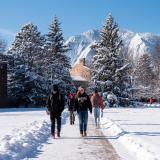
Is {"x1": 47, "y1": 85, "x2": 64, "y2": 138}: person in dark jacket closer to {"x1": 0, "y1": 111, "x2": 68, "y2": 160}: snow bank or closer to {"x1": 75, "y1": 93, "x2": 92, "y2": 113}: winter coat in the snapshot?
{"x1": 75, "y1": 93, "x2": 92, "y2": 113}: winter coat

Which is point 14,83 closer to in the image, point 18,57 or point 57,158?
point 18,57

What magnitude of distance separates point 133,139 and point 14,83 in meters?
46.5

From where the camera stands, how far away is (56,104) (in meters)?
17.1

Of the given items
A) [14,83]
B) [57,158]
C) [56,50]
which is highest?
[56,50]

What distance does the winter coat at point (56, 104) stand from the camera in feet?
56.0

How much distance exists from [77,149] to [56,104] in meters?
4.02

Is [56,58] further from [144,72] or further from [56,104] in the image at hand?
[56,104]

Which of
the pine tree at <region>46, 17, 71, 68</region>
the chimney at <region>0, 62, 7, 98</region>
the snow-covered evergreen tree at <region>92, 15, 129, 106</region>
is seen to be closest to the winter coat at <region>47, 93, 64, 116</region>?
the chimney at <region>0, 62, 7, 98</region>

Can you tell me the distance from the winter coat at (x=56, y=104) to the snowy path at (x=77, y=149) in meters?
1.00

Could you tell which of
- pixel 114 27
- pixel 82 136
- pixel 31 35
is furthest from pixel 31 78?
pixel 82 136

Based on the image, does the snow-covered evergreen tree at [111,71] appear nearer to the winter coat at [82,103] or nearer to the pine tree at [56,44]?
the pine tree at [56,44]

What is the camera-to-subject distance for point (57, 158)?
1159 cm

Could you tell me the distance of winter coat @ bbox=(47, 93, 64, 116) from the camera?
56.0ft

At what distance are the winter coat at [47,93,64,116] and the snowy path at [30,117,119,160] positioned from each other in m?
1.00
